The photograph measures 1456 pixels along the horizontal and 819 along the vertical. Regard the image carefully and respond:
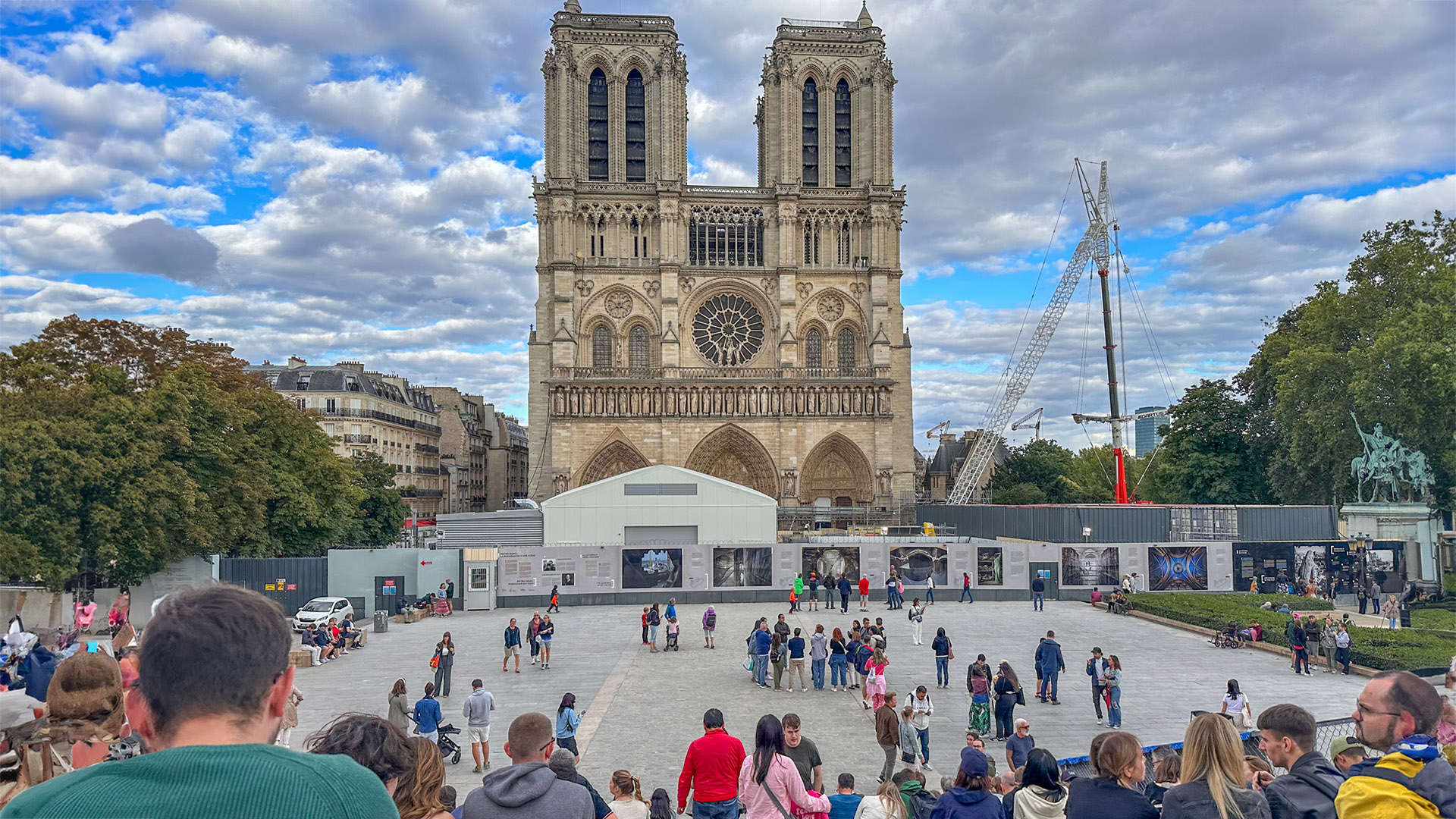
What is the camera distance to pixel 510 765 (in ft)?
17.1

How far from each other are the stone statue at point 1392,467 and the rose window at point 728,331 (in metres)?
30.1

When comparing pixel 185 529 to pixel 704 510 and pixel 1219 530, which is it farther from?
pixel 1219 530

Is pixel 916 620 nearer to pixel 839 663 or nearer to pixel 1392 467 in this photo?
pixel 839 663

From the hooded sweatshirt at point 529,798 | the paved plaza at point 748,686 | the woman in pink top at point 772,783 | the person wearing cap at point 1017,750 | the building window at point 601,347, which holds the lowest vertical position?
the paved plaza at point 748,686

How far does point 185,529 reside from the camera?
911 inches

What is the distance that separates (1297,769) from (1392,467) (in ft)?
106

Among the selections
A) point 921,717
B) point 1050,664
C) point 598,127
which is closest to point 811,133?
point 598,127

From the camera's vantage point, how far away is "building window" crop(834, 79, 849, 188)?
181 ft

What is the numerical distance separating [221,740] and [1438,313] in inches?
1429

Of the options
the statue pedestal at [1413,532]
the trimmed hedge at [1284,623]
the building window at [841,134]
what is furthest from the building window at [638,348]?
the statue pedestal at [1413,532]

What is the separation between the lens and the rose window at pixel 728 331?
53.7 metres

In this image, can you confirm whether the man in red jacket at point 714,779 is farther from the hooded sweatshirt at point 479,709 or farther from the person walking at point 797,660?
the person walking at point 797,660

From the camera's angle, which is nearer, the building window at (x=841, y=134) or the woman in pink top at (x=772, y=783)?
the woman in pink top at (x=772, y=783)

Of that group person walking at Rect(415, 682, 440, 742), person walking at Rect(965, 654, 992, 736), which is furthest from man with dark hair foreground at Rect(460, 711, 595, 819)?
person walking at Rect(965, 654, 992, 736)
